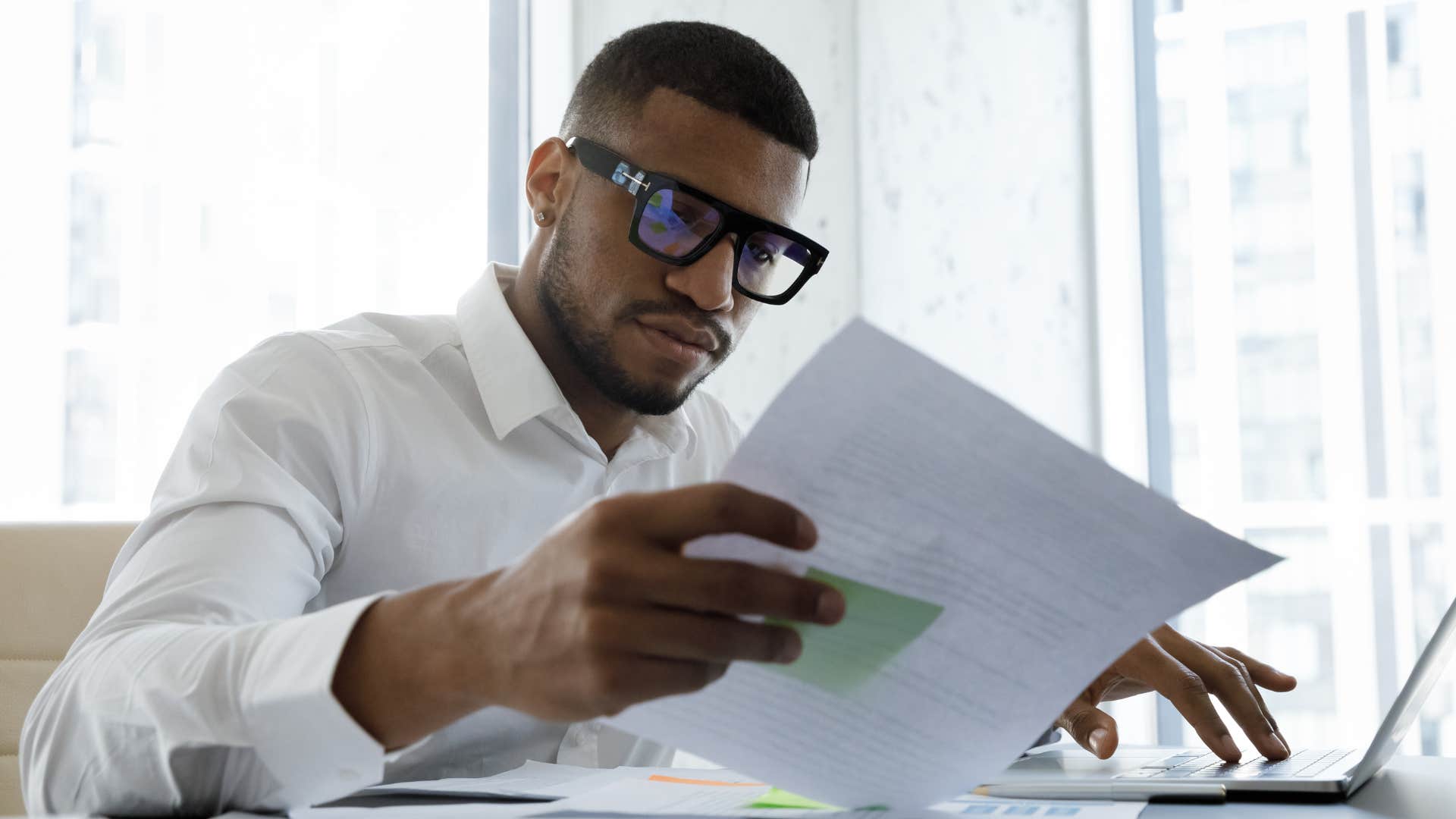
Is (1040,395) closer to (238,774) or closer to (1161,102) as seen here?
(1161,102)

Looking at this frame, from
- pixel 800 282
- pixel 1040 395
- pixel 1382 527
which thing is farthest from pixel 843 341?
pixel 1382 527

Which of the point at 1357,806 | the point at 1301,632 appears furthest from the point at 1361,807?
the point at 1301,632

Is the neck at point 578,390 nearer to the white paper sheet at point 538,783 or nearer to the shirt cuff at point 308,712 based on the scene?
the white paper sheet at point 538,783

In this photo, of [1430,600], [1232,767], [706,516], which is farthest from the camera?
[1430,600]

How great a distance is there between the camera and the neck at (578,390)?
114 centimetres

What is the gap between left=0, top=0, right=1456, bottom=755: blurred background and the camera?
216cm

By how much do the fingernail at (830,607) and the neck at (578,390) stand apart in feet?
2.29

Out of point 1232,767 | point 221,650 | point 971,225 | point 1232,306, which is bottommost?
point 1232,767

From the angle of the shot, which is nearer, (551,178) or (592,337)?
(592,337)

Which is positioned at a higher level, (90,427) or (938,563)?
(90,427)

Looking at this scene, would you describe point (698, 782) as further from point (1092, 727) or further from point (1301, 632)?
point (1301, 632)

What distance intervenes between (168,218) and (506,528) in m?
1.52

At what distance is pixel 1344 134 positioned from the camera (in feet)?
7.33

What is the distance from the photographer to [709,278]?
1.04 m
